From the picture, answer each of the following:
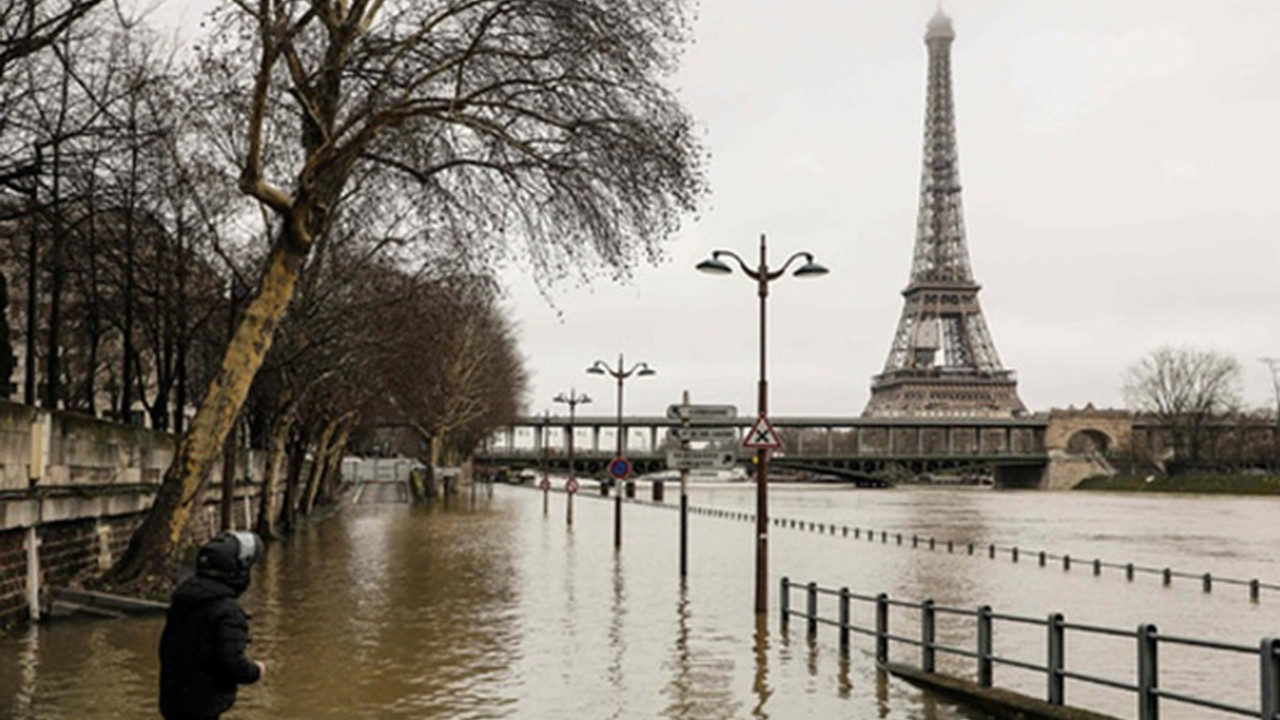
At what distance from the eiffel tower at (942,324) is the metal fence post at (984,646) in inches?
6200

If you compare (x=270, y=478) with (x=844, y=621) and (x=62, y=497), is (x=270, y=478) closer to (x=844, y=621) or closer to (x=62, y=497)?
(x=62, y=497)

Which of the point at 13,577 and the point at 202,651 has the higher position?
the point at 202,651

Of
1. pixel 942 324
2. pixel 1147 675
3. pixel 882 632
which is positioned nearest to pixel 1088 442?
pixel 942 324

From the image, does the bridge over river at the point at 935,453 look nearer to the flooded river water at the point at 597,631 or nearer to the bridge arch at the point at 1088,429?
the bridge arch at the point at 1088,429

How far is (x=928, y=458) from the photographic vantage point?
14262cm

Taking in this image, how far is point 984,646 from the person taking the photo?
1389 cm

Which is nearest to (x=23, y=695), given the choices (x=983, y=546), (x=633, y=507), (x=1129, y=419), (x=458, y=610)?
(x=458, y=610)

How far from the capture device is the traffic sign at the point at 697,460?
2527 cm

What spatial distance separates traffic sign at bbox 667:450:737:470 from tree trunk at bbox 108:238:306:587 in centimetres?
740

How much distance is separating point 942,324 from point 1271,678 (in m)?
172

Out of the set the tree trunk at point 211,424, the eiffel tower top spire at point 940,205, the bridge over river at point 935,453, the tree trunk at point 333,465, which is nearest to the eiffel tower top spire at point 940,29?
the eiffel tower top spire at point 940,205

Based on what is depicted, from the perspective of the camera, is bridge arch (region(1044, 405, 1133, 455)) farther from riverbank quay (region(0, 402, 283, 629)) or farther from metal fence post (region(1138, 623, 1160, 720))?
metal fence post (region(1138, 623, 1160, 720))

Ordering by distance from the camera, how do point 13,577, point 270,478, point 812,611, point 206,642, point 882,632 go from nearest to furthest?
point 206,642 < point 882,632 < point 13,577 < point 812,611 < point 270,478

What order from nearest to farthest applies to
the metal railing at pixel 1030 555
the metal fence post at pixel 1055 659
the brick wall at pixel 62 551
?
the metal fence post at pixel 1055 659 → the brick wall at pixel 62 551 → the metal railing at pixel 1030 555
